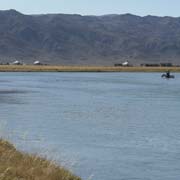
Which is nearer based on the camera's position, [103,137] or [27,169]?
[27,169]

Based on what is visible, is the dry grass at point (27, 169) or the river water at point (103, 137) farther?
the river water at point (103, 137)

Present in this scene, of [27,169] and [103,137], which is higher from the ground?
[27,169]

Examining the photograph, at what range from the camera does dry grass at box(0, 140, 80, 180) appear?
15.6 metres

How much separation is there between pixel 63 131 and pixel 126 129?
14.9 feet

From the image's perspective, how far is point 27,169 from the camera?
16.5 metres

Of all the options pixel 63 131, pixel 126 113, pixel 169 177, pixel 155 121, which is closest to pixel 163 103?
pixel 126 113

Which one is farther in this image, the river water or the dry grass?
the river water

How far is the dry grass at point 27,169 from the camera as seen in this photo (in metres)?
15.6

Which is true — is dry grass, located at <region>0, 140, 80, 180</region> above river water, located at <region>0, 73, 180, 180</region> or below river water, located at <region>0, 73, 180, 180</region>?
above

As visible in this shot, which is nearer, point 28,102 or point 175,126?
point 175,126

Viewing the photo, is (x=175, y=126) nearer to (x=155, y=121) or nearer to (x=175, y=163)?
(x=155, y=121)

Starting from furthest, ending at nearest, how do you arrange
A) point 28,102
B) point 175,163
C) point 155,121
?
point 28,102
point 155,121
point 175,163

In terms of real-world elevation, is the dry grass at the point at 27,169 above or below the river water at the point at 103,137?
above

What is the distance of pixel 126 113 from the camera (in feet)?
170
